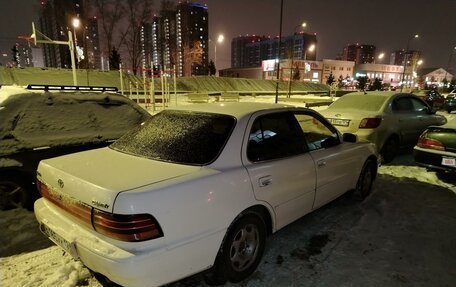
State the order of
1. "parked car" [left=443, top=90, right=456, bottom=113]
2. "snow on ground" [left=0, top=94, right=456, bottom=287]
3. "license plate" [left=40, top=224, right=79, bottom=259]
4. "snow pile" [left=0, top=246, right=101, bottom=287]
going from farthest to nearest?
"parked car" [left=443, top=90, right=456, bottom=113] < "snow on ground" [left=0, top=94, right=456, bottom=287] < "snow pile" [left=0, top=246, right=101, bottom=287] < "license plate" [left=40, top=224, right=79, bottom=259]

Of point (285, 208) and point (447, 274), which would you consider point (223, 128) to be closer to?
point (285, 208)

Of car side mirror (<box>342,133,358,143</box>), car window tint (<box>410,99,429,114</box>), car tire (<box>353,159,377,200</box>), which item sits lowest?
car tire (<box>353,159,377,200</box>)

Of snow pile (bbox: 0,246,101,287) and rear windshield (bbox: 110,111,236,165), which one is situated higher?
rear windshield (bbox: 110,111,236,165)

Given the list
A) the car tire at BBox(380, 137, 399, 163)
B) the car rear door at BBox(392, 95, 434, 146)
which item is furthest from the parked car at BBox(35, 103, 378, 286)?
the car rear door at BBox(392, 95, 434, 146)

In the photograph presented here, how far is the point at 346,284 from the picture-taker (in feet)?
9.99

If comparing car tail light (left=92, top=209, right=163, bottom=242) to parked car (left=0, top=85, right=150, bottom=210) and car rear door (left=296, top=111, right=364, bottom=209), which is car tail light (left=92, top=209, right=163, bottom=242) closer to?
car rear door (left=296, top=111, right=364, bottom=209)

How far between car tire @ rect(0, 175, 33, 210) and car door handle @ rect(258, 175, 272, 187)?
3.07 m

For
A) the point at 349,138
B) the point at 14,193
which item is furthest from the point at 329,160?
the point at 14,193

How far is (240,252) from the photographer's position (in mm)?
3053

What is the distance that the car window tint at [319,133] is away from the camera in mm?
4160

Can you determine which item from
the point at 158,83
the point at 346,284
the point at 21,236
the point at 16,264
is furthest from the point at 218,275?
the point at 158,83

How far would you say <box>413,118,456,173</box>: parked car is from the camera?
18.9 ft

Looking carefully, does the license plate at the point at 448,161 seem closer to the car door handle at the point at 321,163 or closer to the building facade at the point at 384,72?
the car door handle at the point at 321,163

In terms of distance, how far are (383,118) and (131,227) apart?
6.44 metres
